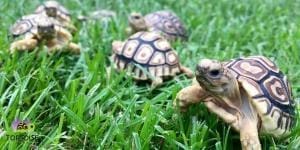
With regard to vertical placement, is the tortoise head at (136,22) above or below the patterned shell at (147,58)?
above

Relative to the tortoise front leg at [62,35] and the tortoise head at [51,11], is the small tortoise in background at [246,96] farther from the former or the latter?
the tortoise head at [51,11]

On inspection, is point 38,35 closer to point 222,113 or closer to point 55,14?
point 55,14

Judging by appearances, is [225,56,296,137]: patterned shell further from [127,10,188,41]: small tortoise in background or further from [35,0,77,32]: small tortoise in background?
[35,0,77,32]: small tortoise in background

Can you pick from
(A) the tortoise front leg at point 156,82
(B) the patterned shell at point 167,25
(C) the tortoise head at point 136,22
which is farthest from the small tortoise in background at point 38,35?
(B) the patterned shell at point 167,25

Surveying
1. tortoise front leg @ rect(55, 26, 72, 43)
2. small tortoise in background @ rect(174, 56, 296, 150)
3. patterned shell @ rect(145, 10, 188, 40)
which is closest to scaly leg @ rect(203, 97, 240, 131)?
small tortoise in background @ rect(174, 56, 296, 150)

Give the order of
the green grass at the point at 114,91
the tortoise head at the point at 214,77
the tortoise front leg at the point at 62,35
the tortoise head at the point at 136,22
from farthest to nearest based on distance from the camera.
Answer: the tortoise head at the point at 136,22 < the tortoise front leg at the point at 62,35 < the green grass at the point at 114,91 < the tortoise head at the point at 214,77

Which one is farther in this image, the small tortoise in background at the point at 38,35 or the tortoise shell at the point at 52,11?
the tortoise shell at the point at 52,11
